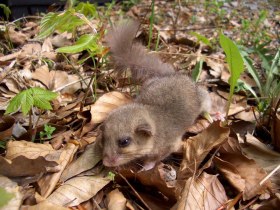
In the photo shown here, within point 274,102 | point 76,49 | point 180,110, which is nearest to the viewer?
point 76,49

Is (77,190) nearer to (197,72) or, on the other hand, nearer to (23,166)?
(23,166)

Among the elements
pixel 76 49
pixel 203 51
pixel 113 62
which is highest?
pixel 76 49

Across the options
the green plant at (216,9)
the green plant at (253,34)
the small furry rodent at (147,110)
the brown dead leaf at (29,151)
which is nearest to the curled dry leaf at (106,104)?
the small furry rodent at (147,110)

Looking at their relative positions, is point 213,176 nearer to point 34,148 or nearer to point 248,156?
point 248,156

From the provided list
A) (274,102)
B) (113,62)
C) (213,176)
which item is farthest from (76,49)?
(274,102)

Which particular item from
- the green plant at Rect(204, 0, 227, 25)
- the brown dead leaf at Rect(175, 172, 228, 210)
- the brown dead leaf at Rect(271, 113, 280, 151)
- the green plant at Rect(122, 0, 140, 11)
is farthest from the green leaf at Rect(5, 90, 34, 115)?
the green plant at Rect(122, 0, 140, 11)

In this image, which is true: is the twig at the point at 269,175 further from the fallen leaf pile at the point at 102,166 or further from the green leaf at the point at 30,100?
the green leaf at the point at 30,100

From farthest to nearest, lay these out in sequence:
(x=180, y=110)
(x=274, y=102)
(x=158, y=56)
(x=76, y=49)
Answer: (x=158, y=56) → (x=180, y=110) → (x=274, y=102) → (x=76, y=49)
